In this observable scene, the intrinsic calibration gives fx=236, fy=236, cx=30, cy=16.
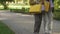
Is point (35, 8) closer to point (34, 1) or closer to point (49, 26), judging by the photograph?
point (34, 1)

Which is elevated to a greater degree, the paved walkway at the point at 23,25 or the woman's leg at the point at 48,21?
the woman's leg at the point at 48,21

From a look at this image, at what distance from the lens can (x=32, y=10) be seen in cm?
637

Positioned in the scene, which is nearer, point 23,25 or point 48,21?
point 48,21

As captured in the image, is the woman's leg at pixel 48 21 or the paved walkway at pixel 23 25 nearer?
the woman's leg at pixel 48 21

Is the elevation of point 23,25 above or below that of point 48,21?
below

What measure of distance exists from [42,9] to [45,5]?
14 cm

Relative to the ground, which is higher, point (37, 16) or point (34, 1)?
point (34, 1)

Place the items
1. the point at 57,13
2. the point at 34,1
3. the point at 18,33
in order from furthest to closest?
the point at 57,13
the point at 18,33
the point at 34,1

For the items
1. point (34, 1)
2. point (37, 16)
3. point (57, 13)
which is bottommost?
point (57, 13)

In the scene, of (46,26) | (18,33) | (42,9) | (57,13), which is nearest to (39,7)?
(42,9)

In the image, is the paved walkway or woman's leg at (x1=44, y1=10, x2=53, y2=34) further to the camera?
the paved walkway

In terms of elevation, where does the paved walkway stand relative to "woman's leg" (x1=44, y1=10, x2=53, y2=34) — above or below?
below

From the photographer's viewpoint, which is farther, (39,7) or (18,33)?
(18,33)

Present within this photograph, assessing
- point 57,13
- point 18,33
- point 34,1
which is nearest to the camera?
point 34,1
